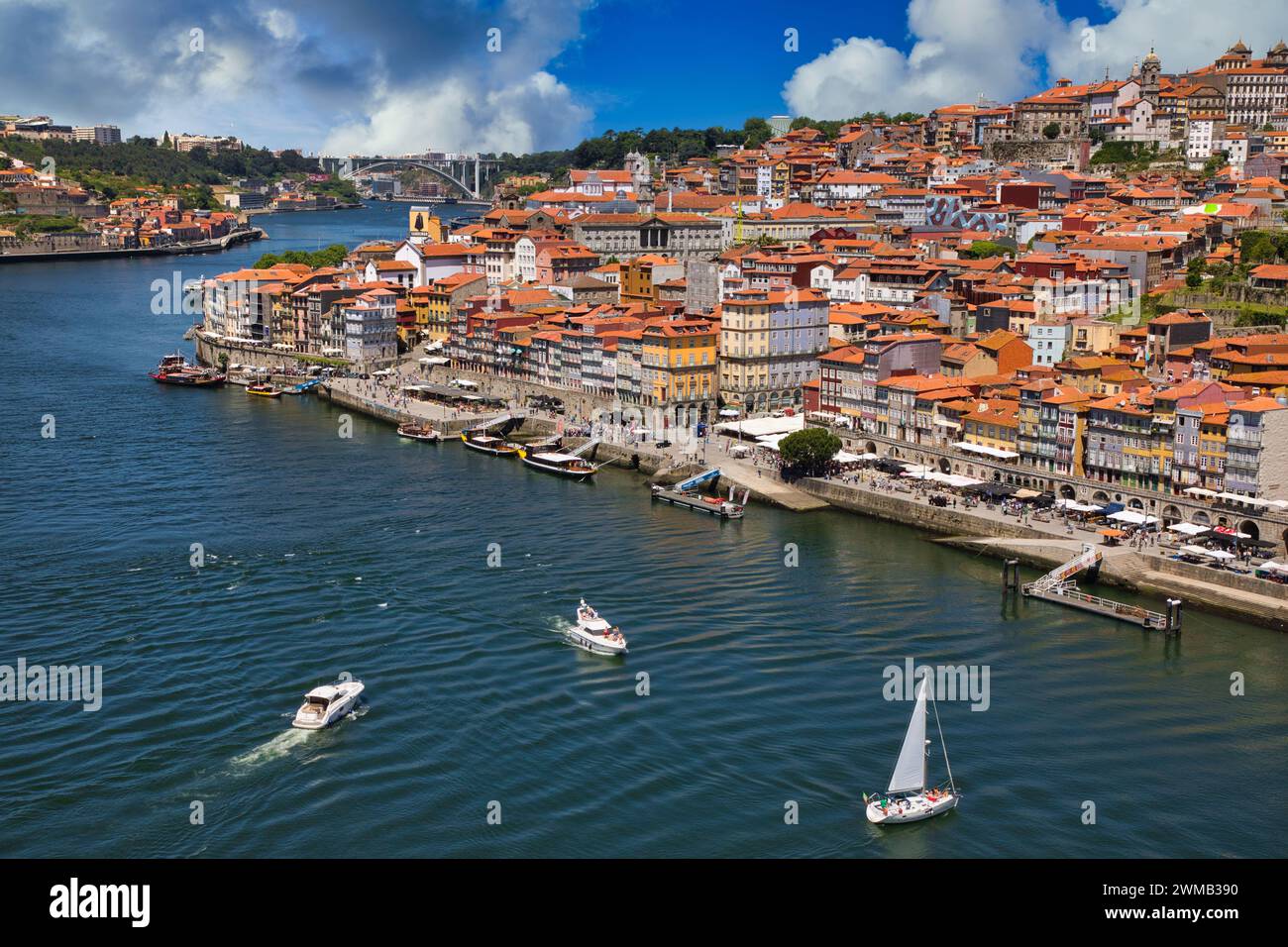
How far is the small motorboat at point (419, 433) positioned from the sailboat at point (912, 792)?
25409 millimetres

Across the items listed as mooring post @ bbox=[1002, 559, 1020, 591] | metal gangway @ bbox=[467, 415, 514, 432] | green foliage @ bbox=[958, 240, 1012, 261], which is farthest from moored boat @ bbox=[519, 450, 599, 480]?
green foliage @ bbox=[958, 240, 1012, 261]

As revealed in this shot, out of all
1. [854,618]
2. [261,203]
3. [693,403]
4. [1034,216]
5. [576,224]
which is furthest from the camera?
[261,203]

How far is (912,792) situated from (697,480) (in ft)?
57.7

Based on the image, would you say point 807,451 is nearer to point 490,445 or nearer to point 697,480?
point 697,480

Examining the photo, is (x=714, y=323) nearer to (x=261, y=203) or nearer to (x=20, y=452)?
(x=20, y=452)

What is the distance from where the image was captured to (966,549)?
28.2 m

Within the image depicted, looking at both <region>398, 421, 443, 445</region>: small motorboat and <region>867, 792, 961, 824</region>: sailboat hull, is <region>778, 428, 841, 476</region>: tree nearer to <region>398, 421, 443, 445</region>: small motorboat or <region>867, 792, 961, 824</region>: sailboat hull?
<region>398, 421, 443, 445</region>: small motorboat

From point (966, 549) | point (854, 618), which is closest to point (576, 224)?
point (966, 549)

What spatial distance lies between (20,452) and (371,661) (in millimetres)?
19183

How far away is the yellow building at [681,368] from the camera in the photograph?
39625mm

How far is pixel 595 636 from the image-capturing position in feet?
69.5

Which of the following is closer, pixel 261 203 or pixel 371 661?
pixel 371 661

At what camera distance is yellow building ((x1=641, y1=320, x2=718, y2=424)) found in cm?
3962

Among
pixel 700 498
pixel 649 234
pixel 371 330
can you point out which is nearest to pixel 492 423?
pixel 700 498
